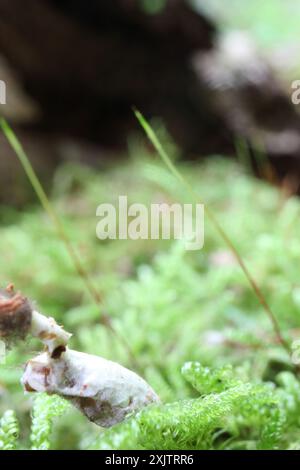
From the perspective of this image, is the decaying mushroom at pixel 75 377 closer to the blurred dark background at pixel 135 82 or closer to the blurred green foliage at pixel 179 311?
the blurred green foliage at pixel 179 311

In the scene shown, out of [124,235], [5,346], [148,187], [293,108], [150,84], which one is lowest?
[5,346]

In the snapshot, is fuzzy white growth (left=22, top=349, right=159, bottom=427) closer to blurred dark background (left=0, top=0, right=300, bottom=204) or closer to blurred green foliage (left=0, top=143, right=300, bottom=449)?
blurred green foliage (left=0, top=143, right=300, bottom=449)

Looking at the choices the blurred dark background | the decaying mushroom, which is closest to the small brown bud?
the decaying mushroom

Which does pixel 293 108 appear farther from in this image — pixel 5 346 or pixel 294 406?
pixel 5 346

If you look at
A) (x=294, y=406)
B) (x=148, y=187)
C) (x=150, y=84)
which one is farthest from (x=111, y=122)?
(x=294, y=406)

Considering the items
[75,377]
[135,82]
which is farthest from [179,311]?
[135,82]

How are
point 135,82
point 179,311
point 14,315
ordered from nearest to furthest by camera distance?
point 14,315 → point 179,311 → point 135,82

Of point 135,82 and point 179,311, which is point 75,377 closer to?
point 179,311
